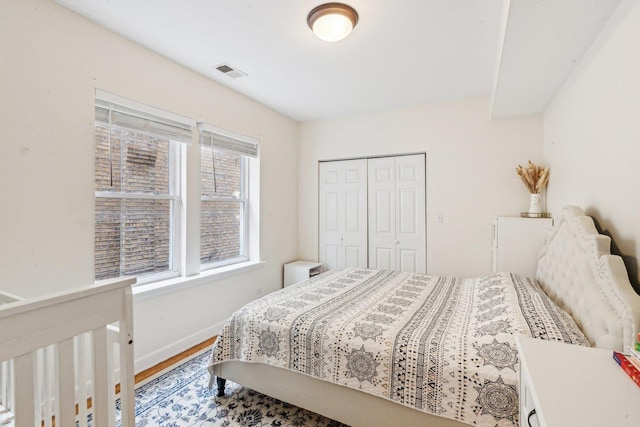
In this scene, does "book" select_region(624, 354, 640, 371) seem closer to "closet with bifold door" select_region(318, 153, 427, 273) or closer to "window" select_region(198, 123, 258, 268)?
"closet with bifold door" select_region(318, 153, 427, 273)

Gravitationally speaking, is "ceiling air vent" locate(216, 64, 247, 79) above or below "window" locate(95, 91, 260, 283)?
above

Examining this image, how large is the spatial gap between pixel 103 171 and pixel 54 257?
2.27 ft

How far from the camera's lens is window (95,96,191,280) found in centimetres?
219

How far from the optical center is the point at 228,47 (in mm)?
2316

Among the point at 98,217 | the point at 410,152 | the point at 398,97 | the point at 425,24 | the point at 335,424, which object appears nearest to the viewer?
the point at 335,424

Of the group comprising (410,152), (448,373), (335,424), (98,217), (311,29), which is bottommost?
(335,424)

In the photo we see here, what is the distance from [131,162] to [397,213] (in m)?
2.88

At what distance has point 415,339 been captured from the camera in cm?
153

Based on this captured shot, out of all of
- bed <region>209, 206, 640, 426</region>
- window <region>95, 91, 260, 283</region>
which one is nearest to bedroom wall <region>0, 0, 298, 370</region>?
window <region>95, 91, 260, 283</region>

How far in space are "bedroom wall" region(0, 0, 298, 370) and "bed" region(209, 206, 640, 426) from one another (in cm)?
95

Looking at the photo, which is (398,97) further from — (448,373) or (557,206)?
(448,373)

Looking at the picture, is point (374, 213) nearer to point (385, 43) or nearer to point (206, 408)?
point (385, 43)

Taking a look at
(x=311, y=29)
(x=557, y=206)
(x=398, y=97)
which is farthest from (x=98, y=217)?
(x=557, y=206)

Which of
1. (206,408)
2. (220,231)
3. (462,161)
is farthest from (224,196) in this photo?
(462,161)
